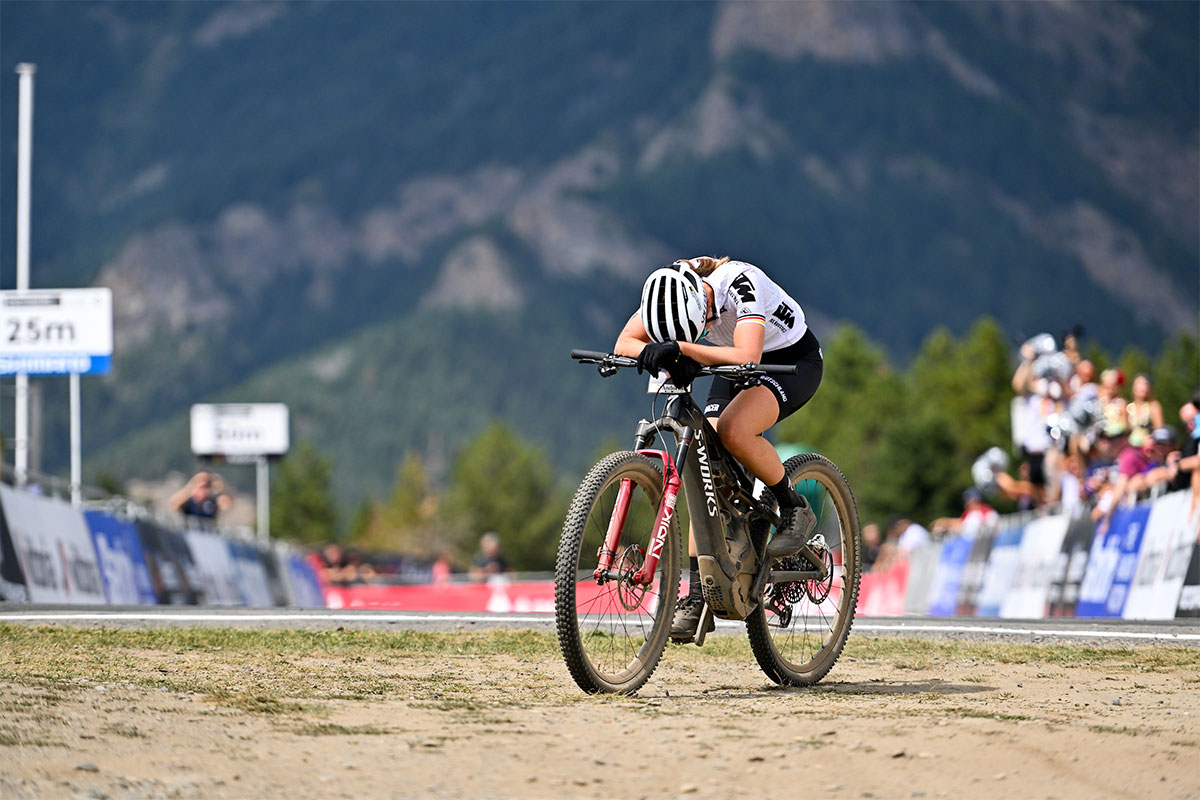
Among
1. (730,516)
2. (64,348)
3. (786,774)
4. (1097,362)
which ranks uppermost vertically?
(1097,362)

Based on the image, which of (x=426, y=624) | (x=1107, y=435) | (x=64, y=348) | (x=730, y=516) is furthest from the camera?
(x=64, y=348)

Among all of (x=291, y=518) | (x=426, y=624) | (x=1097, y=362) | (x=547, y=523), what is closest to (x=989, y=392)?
(x=1097, y=362)

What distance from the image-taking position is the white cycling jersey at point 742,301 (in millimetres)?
7246

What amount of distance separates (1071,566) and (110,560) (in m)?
10.2

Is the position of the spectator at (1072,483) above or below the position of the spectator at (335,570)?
above

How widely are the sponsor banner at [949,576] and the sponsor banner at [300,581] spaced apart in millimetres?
10312

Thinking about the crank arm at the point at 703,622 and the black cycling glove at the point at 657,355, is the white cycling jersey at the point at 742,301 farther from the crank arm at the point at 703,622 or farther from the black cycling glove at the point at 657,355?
the crank arm at the point at 703,622

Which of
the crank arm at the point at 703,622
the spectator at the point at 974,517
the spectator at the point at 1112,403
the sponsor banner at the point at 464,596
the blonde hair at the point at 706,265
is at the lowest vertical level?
the sponsor banner at the point at 464,596

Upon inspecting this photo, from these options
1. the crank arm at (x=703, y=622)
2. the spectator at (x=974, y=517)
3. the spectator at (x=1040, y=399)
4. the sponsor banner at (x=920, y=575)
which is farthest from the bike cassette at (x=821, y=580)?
the sponsor banner at (x=920, y=575)

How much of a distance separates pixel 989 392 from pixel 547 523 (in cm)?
4994

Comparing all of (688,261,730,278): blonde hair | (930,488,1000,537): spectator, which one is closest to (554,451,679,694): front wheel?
(688,261,730,278): blonde hair

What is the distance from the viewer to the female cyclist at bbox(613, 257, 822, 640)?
6.89 m

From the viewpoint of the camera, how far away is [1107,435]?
18.8 metres

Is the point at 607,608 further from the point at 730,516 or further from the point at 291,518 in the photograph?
the point at 291,518
